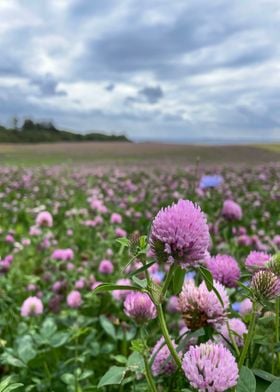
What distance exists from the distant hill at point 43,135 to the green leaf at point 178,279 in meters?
24.1

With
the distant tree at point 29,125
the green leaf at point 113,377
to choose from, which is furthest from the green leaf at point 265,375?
the distant tree at point 29,125

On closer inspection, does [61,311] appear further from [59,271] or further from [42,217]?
[42,217]

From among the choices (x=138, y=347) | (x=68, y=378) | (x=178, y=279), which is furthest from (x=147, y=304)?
(x=68, y=378)

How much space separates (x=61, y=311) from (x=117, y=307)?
25cm

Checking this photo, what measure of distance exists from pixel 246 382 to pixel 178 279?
0.56ft

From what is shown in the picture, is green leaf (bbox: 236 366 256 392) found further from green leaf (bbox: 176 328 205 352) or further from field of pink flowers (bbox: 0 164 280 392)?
green leaf (bbox: 176 328 205 352)

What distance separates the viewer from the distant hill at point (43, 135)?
84.1 feet

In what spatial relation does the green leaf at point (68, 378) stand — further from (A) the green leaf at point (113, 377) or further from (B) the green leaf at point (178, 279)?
(B) the green leaf at point (178, 279)

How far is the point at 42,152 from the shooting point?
51.0 feet

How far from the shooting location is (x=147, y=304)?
3.27 ft

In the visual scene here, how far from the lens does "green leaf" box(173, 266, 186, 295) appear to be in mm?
769

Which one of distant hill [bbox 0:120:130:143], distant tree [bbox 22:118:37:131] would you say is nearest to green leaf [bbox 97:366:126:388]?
distant hill [bbox 0:120:130:143]

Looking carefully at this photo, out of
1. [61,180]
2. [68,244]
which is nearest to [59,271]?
[68,244]

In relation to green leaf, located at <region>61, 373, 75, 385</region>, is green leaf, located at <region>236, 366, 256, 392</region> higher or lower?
higher
